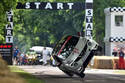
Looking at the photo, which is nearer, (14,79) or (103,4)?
(14,79)

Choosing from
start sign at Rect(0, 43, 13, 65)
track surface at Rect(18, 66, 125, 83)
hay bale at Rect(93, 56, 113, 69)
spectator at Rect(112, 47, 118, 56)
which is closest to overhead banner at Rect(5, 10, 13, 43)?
start sign at Rect(0, 43, 13, 65)

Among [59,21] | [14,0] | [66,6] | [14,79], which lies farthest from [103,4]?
[14,79]

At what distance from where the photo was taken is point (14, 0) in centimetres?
2550

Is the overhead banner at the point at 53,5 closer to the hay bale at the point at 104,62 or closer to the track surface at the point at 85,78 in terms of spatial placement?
the hay bale at the point at 104,62

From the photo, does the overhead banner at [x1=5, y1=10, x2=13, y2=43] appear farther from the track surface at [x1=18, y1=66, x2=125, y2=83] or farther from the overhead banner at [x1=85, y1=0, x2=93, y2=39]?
the track surface at [x1=18, y1=66, x2=125, y2=83]

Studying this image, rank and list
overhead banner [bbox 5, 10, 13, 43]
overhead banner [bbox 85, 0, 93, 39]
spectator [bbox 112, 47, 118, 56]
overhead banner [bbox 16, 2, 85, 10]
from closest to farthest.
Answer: overhead banner [bbox 16, 2, 85, 10] → overhead banner [bbox 85, 0, 93, 39] → overhead banner [bbox 5, 10, 13, 43] → spectator [bbox 112, 47, 118, 56]

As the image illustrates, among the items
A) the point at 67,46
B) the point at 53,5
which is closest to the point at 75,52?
the point at 67,46

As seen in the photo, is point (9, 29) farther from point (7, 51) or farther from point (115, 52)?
point (115, 52)

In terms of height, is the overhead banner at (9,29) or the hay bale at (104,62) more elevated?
the overhead banner at (9,29)

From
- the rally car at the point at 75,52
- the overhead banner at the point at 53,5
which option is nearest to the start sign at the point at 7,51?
the overhead banner at the point at 53,5

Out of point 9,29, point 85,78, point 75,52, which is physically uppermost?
point 75,52

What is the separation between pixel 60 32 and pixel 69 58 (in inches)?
2015

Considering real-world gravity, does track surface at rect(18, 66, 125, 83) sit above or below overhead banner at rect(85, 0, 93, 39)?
below

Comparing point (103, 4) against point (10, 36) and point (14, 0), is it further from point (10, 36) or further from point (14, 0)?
point (14, 0)
